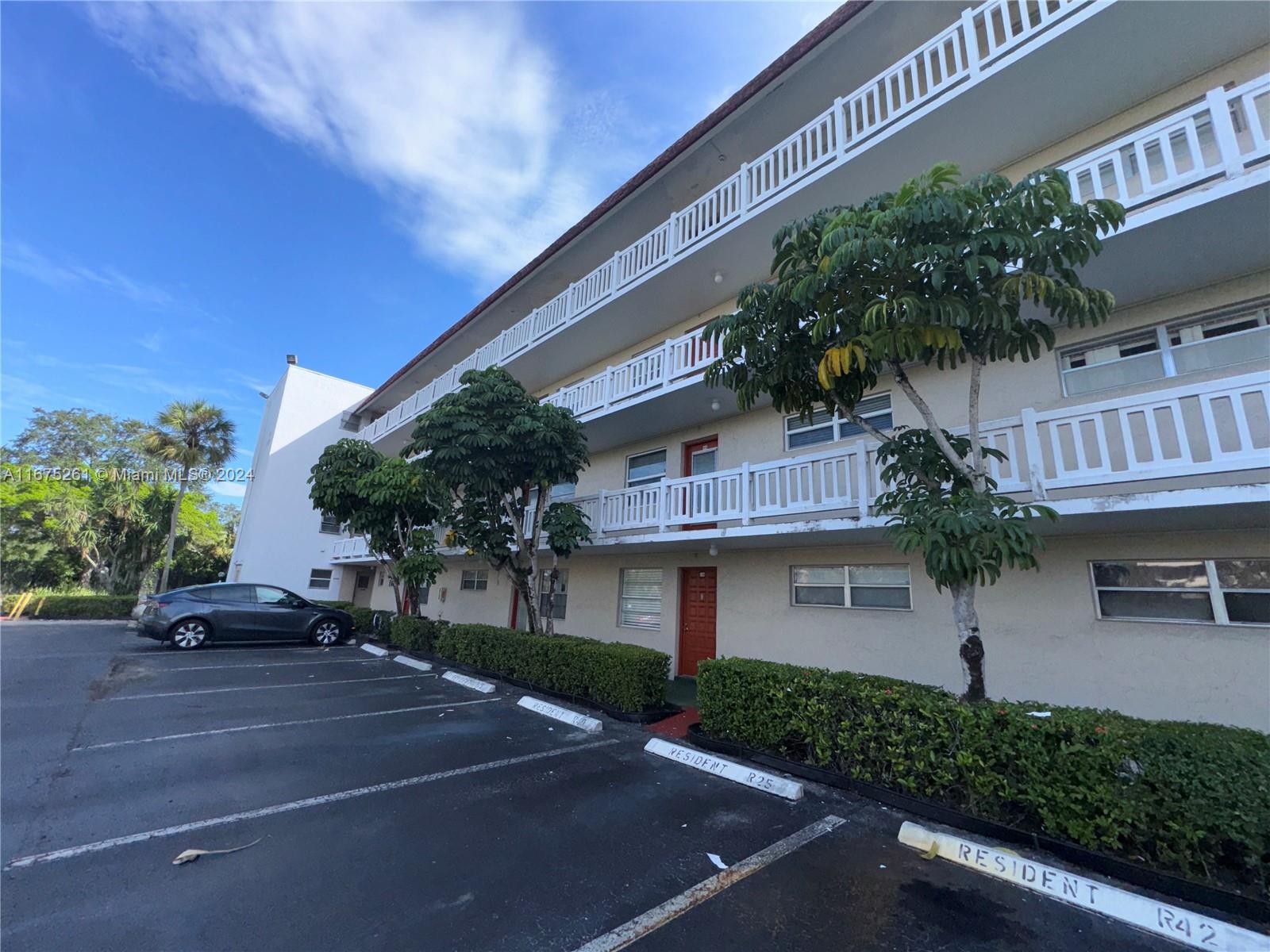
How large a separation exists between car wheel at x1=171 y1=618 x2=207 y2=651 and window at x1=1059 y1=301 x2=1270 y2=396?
17425mm

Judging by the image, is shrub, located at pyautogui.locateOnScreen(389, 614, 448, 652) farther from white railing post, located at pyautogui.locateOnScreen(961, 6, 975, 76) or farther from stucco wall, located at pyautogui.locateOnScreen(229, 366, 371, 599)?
white railing post, located at pyautogui.locateOnScreen(961, 6, 975, 76)

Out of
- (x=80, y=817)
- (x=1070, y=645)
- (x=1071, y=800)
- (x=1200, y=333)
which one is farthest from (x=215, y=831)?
(x=1200, y=333)

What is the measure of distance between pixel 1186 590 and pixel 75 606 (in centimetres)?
2927

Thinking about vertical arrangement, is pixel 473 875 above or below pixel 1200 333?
below

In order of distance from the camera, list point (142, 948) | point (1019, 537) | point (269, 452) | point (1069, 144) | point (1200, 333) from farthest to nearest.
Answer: point (269, 452) → point (1069, 144) → point (1200, 333) → point (1019, 537) → point (142, 948)

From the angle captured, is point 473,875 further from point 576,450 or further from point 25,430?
point 25,430

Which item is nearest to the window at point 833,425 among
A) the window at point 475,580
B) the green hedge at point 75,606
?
the window at point 475,580

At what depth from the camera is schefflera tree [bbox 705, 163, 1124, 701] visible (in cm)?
421

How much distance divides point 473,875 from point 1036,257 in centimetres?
632

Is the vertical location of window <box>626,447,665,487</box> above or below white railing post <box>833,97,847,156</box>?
below

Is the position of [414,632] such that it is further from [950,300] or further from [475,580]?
[950,300]

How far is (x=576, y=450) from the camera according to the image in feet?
32.7

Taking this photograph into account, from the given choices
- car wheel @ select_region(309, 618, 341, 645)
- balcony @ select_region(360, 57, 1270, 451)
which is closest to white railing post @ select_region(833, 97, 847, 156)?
balcony @ select_region(360, 57, 1270, 451)

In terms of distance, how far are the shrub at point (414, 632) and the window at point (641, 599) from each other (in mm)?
4385
